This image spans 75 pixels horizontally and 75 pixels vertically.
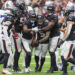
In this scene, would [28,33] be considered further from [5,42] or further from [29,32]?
[5,42]

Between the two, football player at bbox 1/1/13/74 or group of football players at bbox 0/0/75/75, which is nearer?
football player at bbox 1/1/13/74

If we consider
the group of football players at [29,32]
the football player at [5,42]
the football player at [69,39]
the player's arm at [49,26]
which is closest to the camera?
the football player at [69,39]

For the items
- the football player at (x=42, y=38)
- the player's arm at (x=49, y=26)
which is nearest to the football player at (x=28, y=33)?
the football player at (x=42, y=38)

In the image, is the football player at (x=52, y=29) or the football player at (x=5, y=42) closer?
the football player at (x=5, y=42)

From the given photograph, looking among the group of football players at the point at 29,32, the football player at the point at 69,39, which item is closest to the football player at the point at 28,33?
the group of football players at the point at 29,32

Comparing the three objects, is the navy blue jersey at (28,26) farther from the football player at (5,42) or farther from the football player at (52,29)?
the football player at (5,42)

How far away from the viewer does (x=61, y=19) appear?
10711 millimetres

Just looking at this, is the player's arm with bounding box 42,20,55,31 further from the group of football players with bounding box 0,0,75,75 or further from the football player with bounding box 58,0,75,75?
the football player with bounding box 58,0,75,75

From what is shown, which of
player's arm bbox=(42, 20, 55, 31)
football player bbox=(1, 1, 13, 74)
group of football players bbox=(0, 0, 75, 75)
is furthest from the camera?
player's arm bbox=(42, 20, 55, 31)

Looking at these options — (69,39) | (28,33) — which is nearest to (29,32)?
(28,33)

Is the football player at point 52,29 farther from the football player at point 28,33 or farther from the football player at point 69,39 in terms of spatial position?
the football player at point 69,39

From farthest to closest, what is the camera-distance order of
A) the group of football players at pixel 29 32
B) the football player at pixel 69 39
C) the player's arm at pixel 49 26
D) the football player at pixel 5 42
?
1. the player's arm at pixel 49 26
2. the group of football players at pixel 29 32
3. the football player at pixel 5 42
4. the football player at pixel 69 39

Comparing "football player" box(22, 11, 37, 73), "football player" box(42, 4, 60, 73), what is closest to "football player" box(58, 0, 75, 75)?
"football player" box(42, 4, 60, 73)

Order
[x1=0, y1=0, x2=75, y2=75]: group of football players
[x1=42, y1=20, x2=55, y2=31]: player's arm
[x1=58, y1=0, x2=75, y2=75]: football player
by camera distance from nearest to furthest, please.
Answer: [x1=58, y1=0, x2=75, y2=75]: football player → [x1=0, y1=0, x2=75, y2=75]: group of football players → [x1=42, y1=20, x2=55, y2=31]: player's arm
